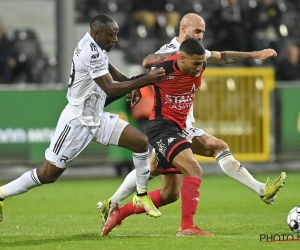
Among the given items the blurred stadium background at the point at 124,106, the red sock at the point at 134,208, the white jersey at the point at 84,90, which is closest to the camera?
the white jersey at the point at 84,90

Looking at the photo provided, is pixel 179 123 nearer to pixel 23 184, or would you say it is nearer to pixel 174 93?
pixel 174 93

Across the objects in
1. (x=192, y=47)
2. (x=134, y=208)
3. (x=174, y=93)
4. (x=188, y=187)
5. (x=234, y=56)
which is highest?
(x=192, y=47)

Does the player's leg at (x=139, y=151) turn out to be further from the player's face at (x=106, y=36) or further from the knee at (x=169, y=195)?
the player's face at (x=106, y=36)

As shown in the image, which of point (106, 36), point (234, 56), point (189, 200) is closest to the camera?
point (189, 200)

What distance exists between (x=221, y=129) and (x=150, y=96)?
6.29 ft

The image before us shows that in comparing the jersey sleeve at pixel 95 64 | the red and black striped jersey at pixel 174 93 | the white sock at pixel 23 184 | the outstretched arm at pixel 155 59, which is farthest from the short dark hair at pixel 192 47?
the white sock at pixel 23 184

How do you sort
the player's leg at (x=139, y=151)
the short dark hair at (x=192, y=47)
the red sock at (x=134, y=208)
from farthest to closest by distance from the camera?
the red sock at (x=134, y=208)
the player's leg at (x=139, y=151)
the short dark hair at (x=192, y=47)

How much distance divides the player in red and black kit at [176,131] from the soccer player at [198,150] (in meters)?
Result: 0.16

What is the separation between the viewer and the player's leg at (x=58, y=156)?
8.88 metres

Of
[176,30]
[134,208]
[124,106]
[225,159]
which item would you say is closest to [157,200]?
[134,208]

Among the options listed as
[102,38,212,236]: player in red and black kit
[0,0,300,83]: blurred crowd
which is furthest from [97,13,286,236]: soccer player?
[0,0,300,83]: blurred crowd

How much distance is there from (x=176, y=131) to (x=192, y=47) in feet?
2.94

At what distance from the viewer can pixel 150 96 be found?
17.3 m

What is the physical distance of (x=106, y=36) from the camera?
346 inches
